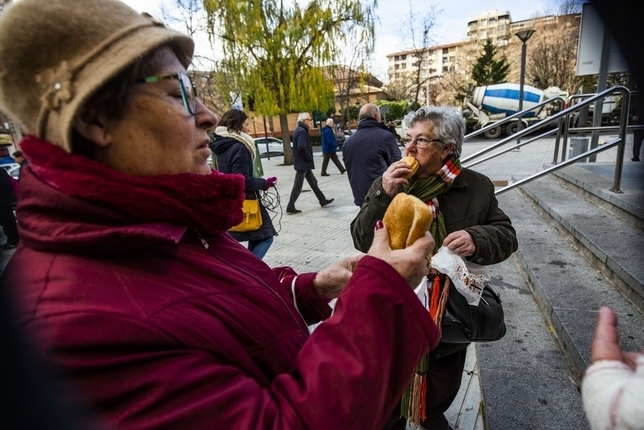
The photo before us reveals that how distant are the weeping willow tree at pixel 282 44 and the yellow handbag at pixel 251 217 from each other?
44.1ft

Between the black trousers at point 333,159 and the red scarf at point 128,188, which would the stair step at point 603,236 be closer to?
the red scarf at point 128,188

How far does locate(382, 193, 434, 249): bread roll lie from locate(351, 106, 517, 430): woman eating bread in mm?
876

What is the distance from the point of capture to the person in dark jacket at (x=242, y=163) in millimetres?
4031

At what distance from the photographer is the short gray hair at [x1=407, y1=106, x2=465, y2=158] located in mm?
A: 2119

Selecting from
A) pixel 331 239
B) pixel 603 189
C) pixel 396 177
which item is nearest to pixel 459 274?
pixel 396 177

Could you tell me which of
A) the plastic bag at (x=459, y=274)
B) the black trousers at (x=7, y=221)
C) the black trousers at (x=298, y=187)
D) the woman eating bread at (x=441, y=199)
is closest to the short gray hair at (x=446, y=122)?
the woman eating bread at (x=441, y=199)

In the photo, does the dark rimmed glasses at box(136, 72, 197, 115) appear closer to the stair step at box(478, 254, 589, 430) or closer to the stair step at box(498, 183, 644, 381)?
the stair step at box(478, 254, 589, 430)

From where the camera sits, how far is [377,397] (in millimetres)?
762

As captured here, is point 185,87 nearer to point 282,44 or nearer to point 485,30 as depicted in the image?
point 282,44

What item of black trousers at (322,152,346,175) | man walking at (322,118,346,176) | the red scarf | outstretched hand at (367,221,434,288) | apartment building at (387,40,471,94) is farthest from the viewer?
apartment building at (387,40,471,94)

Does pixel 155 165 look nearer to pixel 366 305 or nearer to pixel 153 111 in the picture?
pixel 153 111

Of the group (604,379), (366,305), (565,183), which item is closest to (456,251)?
(604,379)

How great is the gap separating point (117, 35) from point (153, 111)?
184 millimetres

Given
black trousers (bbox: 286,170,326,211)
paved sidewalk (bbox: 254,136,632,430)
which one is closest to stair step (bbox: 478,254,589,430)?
paved sidewalk (bbox: 254,136,632,430)
